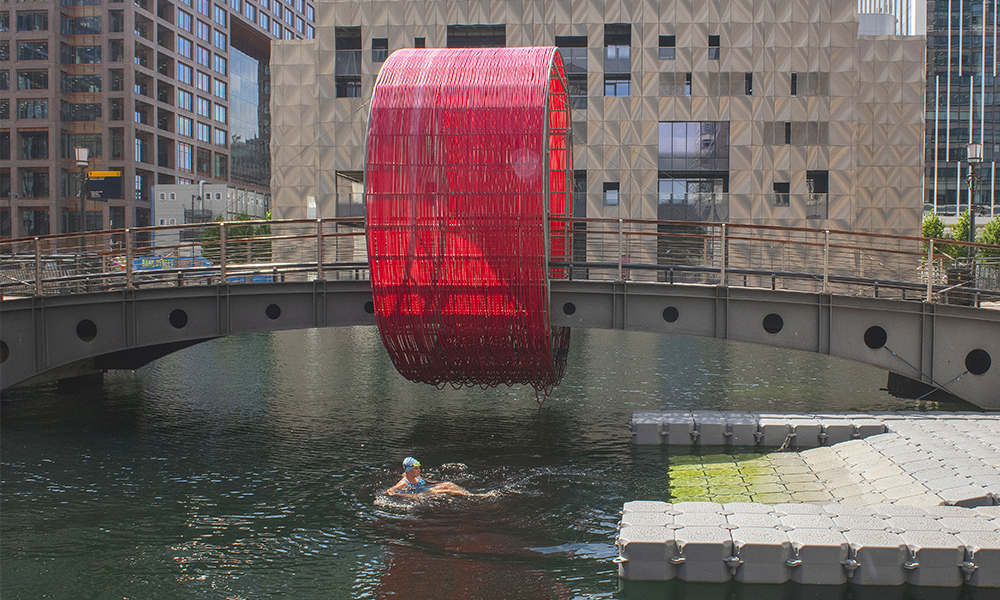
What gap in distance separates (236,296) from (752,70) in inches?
1627

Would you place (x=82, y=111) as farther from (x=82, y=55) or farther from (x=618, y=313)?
(x=618, y=313)

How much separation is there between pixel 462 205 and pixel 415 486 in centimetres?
551

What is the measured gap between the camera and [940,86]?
11738 cm

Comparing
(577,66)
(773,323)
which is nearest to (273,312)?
(773,323)

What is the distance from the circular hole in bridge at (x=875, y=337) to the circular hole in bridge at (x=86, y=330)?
702 inches

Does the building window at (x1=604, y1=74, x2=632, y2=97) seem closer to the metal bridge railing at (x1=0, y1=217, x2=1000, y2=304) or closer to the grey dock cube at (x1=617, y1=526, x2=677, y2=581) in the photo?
the metal bridge railing at (x1=0, y1=217, x2=1000, y2=304)

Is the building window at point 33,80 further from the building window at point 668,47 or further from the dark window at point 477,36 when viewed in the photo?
the building window at point 668,47

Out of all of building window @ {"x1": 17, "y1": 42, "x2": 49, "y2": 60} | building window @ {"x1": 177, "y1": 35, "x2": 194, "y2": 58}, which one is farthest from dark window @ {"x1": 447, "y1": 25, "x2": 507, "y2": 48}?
building window @ {"x1": 177, "y1": 35, "x2": 194, "y2": 58}

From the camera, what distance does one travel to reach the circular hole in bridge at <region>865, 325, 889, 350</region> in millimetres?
20219

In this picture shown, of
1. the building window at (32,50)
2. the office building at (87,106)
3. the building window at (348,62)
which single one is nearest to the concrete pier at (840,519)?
the building window at (348,62)

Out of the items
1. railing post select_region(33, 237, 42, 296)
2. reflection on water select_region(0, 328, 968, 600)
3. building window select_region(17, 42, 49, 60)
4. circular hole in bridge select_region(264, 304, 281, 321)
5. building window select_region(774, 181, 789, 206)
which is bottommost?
reflection on water select_region(0, 328, 968, 600)

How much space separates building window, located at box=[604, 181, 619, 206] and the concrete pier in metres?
38.8

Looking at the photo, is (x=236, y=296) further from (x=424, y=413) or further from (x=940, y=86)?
(x=940, y=86)

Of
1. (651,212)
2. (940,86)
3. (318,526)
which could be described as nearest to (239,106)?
(651,212)
